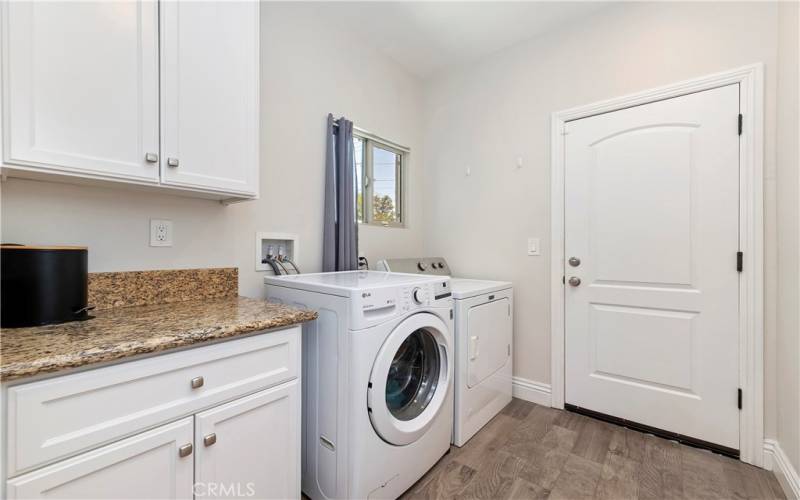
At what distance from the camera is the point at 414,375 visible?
1790mm

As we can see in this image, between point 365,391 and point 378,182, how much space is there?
1.81 metres

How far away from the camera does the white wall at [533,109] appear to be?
1.80m

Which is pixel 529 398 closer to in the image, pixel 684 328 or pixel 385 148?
pixel 684 328

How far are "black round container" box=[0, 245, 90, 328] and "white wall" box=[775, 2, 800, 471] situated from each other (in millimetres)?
2780

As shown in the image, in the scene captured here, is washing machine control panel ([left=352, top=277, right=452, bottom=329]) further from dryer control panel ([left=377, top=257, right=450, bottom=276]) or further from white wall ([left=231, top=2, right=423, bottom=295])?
white wall ([left=231, top=2, right=423, bottom=295])

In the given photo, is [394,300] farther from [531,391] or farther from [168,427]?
[531,391]

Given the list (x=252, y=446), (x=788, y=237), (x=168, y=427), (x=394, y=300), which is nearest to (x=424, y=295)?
(x=394, y=300)

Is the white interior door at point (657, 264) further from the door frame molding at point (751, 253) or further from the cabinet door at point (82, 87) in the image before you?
the cabinet door at point (82, 87)

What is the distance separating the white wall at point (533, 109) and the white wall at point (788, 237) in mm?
62

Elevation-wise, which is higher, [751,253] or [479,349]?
[751,253]

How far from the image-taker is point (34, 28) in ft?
3.16

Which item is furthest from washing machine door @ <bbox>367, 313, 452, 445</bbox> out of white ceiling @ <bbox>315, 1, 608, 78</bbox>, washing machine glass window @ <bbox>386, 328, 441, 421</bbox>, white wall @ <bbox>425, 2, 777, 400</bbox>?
white ceiling @ <bbox>315, 1, 608, 78</bbox>

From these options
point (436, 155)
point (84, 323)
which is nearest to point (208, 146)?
point (84, 323)

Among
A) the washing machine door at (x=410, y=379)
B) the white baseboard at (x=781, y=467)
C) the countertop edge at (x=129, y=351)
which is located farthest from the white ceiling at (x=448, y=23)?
the white baseboard at (x=781, y=467)
